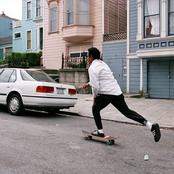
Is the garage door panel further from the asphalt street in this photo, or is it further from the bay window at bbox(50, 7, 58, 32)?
the bay window at bbox(50, 7, 58, 32)

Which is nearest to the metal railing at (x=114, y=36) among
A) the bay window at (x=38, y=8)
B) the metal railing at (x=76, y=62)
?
the metal railing at (x=76, y=62)

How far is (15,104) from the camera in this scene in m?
8.55

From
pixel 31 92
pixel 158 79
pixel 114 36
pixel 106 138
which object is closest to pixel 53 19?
pixel 114 36

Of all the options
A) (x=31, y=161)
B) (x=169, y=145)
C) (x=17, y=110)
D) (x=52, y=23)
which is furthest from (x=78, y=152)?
(x=52, y=23)

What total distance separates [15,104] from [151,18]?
878 cm

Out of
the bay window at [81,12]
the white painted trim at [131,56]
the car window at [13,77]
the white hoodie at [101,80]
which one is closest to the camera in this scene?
the white hoodie at [101,80]

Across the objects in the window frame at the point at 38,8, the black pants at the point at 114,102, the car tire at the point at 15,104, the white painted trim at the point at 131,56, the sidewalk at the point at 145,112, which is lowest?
the sidewalk at the point at 145,112

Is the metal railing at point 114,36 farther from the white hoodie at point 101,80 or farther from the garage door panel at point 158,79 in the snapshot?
the white hoodie at point 101,80

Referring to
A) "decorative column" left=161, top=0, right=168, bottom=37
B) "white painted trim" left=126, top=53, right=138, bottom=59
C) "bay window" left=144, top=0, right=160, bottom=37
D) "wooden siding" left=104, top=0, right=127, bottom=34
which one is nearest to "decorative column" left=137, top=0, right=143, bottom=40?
"bay window" left=144, top=0, right=160, bottom=37

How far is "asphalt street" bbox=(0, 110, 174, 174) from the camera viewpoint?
384cm

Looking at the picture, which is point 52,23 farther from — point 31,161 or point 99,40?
point 31,161

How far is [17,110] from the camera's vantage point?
27.8ft

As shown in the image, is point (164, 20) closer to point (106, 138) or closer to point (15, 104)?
point (15, 104)

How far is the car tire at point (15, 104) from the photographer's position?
841 cm
